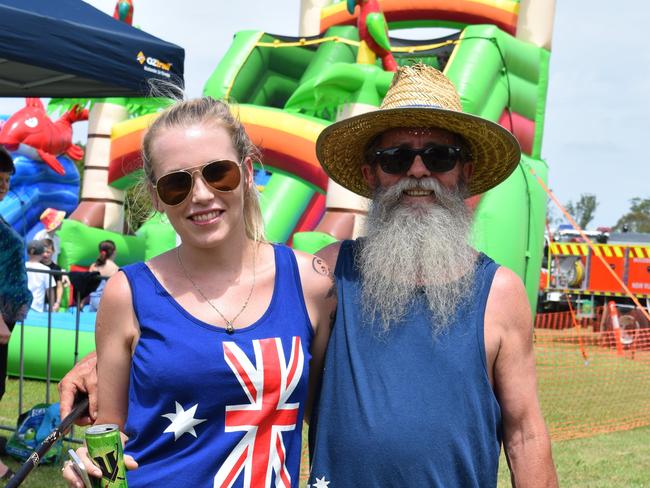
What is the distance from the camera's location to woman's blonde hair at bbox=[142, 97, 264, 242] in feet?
5.73

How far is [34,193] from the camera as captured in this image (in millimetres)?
13438

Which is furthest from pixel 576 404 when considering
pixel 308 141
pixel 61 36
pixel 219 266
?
pixel 219 266

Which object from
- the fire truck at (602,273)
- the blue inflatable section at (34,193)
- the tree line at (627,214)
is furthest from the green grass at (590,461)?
the tree line at (627,214)

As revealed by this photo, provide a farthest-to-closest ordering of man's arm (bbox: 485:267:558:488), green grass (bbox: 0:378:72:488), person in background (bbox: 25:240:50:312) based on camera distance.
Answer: person in background (bbox: 25:240:50:312)
green grass (bbox: 0:378:72:488)
man's arm (bbox: 485:267:558:488)

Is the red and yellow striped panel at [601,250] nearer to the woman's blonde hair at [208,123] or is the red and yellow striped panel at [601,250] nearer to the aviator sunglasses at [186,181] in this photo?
the woman's blonde hair at [208,123]

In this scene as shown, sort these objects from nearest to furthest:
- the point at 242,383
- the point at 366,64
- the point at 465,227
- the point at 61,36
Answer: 1. the point at 242,383
2. the point at 465,227
3. the point at 61,36
4. the point at 366,64

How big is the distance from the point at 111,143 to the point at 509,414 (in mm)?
8116

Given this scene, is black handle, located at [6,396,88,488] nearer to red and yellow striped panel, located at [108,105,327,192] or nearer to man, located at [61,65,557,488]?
man, located at [61,65,557,488]

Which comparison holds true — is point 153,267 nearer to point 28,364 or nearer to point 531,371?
point 531,371

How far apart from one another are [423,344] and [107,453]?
699 millimetres

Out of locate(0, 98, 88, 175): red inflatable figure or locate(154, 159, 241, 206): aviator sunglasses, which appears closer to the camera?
locate(154, 159, 241, 206): aviator sunglasses

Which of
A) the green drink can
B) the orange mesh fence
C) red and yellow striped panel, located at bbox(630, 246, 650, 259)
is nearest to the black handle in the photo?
the green drink can

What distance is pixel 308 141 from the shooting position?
7789mm

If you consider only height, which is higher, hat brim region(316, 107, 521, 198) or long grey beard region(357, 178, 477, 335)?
hat brim region(316, 107, 521, 198)
